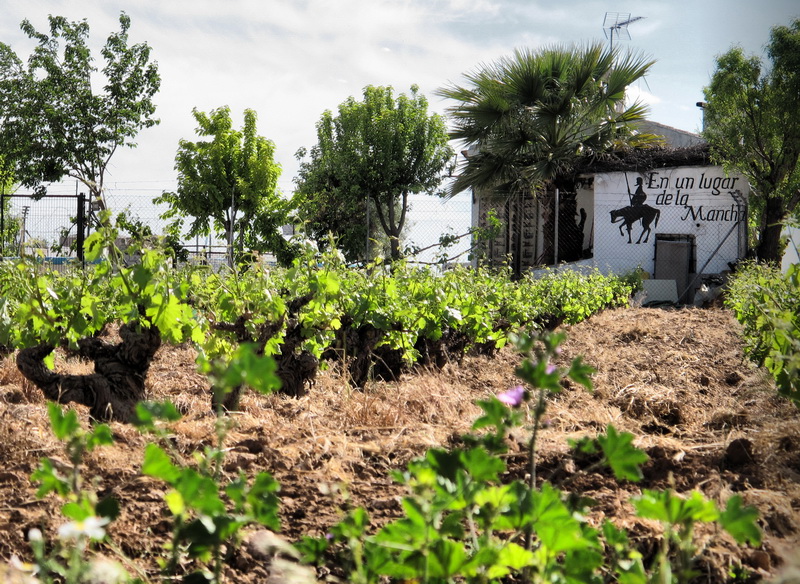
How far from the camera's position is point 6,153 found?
1789 centimetres

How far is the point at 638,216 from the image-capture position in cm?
1831

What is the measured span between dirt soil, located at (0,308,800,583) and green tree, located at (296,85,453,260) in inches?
656

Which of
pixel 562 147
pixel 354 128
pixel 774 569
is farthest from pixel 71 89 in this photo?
pixel 774 569

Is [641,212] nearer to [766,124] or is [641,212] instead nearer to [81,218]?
[766,124]

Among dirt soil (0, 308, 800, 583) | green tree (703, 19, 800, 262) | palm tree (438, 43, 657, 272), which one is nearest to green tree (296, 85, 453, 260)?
palm tree (438, 43, 657, 272)

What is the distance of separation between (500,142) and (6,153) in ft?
38.9

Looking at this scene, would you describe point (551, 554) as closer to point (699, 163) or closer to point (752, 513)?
point (752, 513)

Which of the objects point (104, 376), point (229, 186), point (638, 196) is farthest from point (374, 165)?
point (104, 376)

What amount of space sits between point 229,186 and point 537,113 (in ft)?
27.7

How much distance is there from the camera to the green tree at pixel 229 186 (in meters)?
19.2

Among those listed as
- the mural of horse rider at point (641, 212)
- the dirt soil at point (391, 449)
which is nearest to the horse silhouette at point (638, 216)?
the mural of horse rider at point (641, 212)

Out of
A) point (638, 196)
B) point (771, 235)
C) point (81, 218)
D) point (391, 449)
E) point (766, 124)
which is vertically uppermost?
point (766, 124)

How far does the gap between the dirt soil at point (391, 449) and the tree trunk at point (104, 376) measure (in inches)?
4.0

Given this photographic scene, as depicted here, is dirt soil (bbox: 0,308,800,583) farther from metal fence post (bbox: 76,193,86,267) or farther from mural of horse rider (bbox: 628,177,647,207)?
mural of horse rider (bbox: 628,177,647,207)
